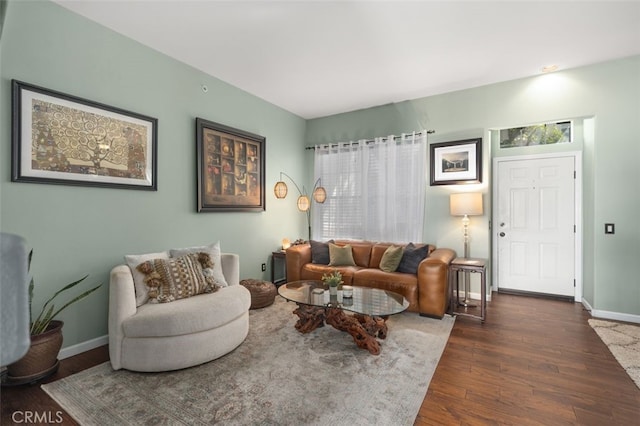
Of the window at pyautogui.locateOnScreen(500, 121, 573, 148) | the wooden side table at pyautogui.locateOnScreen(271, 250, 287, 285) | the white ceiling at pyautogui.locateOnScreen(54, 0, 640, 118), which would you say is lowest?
the wooden side table at pyautogui.locateOnScreen(271, 250, 287, 285)

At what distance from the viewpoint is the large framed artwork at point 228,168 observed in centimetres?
356

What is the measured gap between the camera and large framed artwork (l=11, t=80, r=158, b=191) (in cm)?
225

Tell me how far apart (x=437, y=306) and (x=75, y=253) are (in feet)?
11.6

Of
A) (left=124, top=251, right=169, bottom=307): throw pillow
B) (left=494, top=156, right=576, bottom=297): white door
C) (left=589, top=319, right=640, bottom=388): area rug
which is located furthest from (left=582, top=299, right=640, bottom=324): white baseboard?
(left=124, top=251, right=169, bottom=307): throw pillow

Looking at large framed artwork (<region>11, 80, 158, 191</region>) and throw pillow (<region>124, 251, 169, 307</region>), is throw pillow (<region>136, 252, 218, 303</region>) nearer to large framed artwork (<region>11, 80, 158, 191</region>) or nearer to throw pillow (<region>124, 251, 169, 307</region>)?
throw pillow (<region>124, 251, 169, 307</region>)

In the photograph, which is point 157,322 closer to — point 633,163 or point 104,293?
point 104,293

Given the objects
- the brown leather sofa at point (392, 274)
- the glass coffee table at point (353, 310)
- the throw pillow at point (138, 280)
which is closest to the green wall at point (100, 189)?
the throw pillow at point (138, 280)

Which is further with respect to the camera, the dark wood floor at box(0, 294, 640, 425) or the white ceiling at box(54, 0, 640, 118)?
the white ceiling at box(54, 0, 640, 118)

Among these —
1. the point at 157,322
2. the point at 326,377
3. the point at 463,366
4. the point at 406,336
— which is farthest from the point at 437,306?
the point at 157,322

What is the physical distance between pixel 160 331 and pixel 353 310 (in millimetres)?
1519

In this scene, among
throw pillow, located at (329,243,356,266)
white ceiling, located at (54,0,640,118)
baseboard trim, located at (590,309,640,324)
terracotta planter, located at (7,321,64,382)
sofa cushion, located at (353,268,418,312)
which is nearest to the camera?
terracotta planter, located at (7,321,64,382)

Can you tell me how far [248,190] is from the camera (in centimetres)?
419

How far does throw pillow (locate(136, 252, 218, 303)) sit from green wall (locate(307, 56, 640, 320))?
3079 millimetres

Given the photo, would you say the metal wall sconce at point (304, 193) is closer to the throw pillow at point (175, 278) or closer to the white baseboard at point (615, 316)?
the throw pillow at point (175, 278)
